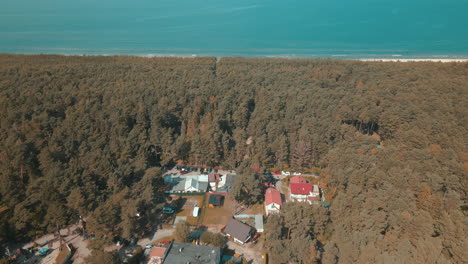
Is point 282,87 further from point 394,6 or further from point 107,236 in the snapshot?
point 394,6

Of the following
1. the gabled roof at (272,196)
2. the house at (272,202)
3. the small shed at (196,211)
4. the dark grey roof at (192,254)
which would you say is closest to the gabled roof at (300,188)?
the gabled roof at (272,196)

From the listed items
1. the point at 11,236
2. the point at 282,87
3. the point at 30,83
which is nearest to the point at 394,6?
the point at 282,87

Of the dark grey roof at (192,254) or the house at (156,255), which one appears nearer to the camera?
the dark grey roof at (192,254)

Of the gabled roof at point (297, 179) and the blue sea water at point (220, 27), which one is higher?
the blue sea water at point (220, 27)

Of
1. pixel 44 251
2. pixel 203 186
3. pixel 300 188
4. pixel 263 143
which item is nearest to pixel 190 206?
pixel 203 186

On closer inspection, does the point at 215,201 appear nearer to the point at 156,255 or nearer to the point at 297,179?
the point at 156,255

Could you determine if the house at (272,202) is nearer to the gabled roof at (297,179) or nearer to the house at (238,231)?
the house at (238,231)
